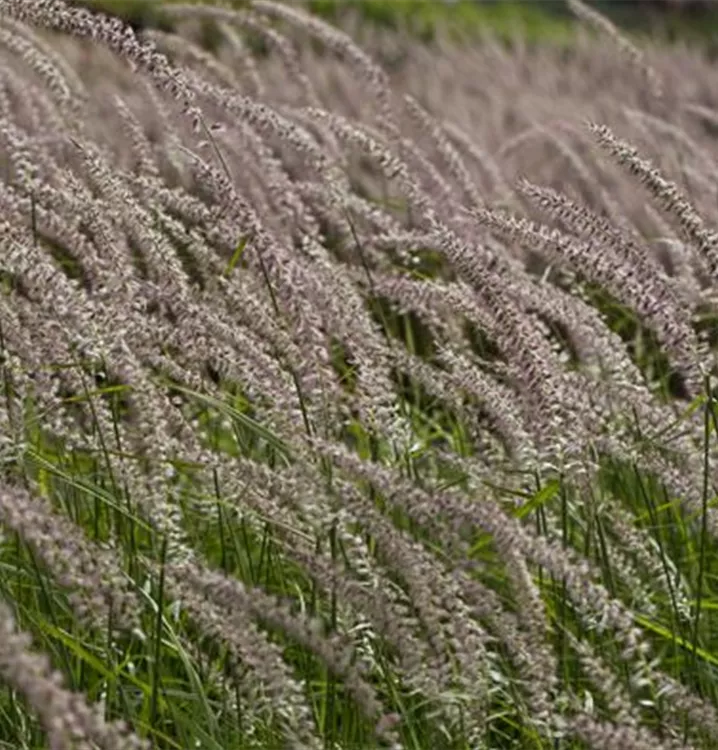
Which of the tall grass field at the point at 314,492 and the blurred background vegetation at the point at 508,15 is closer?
the tall grass field at the point at 314,492

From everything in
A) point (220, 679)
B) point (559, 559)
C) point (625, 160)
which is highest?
point (625, 160)

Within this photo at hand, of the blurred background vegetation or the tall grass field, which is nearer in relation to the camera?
→ the tall grass field

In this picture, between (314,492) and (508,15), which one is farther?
(508,15)

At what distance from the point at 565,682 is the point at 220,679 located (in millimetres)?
707

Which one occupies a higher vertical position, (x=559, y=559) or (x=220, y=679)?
(x=559, y=559)

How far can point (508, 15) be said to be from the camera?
19672 millimetres

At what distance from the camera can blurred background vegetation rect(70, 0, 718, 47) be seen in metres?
15.1

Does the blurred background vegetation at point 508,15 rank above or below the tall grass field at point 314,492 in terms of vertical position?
below

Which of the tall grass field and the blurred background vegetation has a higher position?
the tall grass field

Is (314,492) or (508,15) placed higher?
(314,492)

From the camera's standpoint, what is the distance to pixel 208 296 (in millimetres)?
3906

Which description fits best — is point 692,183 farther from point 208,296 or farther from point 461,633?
point 461,633

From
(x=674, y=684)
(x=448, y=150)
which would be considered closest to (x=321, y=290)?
(x=674, y=684)

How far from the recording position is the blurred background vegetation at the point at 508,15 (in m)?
15.1
